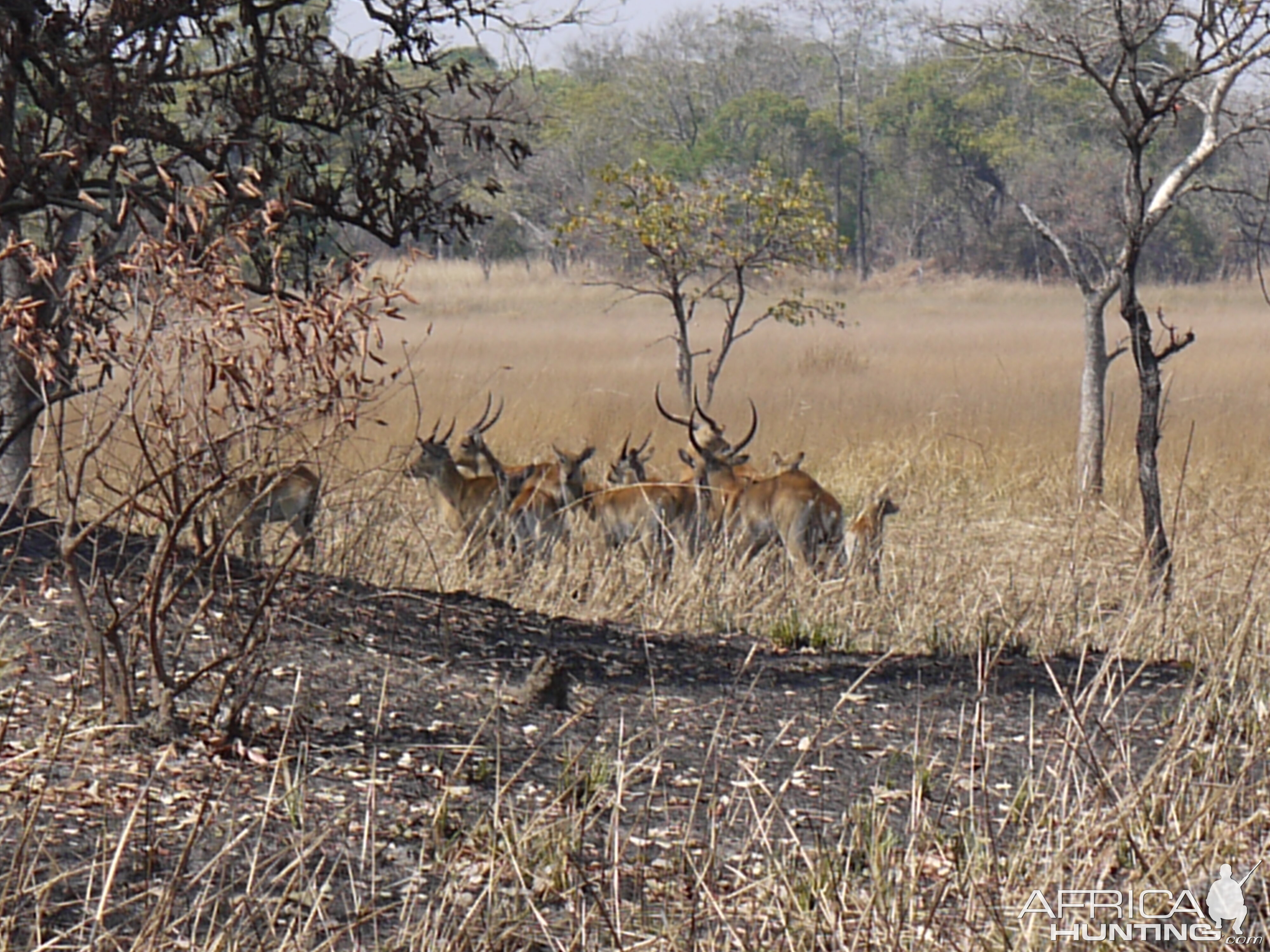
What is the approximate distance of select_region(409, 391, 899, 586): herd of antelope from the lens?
344 inches

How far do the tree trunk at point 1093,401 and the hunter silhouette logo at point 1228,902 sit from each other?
24.5ft

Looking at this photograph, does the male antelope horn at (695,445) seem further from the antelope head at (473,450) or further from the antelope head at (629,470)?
the antelope head at (473,450)

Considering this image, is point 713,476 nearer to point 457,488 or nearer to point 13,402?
point 457,488

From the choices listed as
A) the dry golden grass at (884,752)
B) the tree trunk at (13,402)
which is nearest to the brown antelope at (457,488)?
the dry golden grass at (884,752)

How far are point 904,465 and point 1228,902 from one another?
10.1 meters

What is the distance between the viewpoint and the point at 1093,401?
11.4 metres

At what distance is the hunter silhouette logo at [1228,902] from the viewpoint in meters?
3.46

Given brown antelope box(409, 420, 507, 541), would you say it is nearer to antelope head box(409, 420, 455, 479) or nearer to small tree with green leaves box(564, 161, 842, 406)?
antelope head box(409, 420, 455, 479)

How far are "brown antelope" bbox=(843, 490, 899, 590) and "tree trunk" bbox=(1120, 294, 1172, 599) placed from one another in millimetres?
1509

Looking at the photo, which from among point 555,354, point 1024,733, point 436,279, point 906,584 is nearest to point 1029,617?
point 906,584

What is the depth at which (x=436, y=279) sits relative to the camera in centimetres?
4175

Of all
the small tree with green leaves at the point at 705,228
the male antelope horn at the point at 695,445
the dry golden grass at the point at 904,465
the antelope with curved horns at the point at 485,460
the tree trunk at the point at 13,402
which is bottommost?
the dry golden grass at the point at 904,465

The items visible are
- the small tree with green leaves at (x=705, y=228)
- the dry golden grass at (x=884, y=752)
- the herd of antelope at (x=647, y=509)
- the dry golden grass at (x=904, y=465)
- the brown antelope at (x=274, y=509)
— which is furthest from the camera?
the small tree with green leaves at (x=705, y=228)

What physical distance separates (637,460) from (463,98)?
8122 mm
